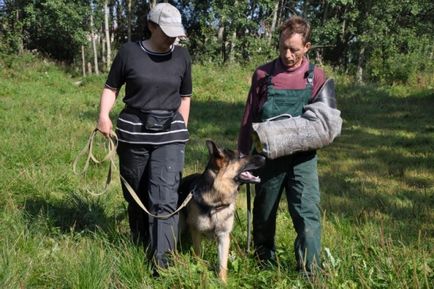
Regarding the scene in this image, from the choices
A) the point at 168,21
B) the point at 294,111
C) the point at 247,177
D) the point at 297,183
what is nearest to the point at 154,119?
the point at 168,21

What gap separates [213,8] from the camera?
23656 millimetres

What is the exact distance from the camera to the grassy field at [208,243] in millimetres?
2768

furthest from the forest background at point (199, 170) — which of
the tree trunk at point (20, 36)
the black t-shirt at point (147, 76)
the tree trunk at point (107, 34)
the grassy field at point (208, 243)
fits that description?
the tree trunk at point (107, 34)

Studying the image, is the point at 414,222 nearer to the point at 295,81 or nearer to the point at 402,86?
the point at 295,81

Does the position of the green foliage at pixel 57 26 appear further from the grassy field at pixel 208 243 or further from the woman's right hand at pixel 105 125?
the woman's right hand at pixel 105 125

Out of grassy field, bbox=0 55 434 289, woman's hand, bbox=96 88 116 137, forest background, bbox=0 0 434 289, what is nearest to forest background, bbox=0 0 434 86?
forest background, bbox=0 0 434 289

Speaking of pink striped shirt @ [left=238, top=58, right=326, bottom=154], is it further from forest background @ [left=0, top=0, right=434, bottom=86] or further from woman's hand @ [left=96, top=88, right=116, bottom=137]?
forest background @ [left=0, top=0, right=434, bottom=86]

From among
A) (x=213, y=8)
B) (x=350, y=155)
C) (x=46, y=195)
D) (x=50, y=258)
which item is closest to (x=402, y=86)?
(x=350, y=155)

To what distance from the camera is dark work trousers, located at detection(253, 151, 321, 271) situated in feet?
9.73

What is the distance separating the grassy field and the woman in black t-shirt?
32 centimetres

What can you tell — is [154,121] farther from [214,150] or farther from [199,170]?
[199,170]

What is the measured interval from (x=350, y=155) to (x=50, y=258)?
5.36 metres

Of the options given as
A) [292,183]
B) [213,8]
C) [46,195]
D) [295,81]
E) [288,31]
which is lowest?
[46,195]

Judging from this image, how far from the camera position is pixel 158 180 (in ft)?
10.4
